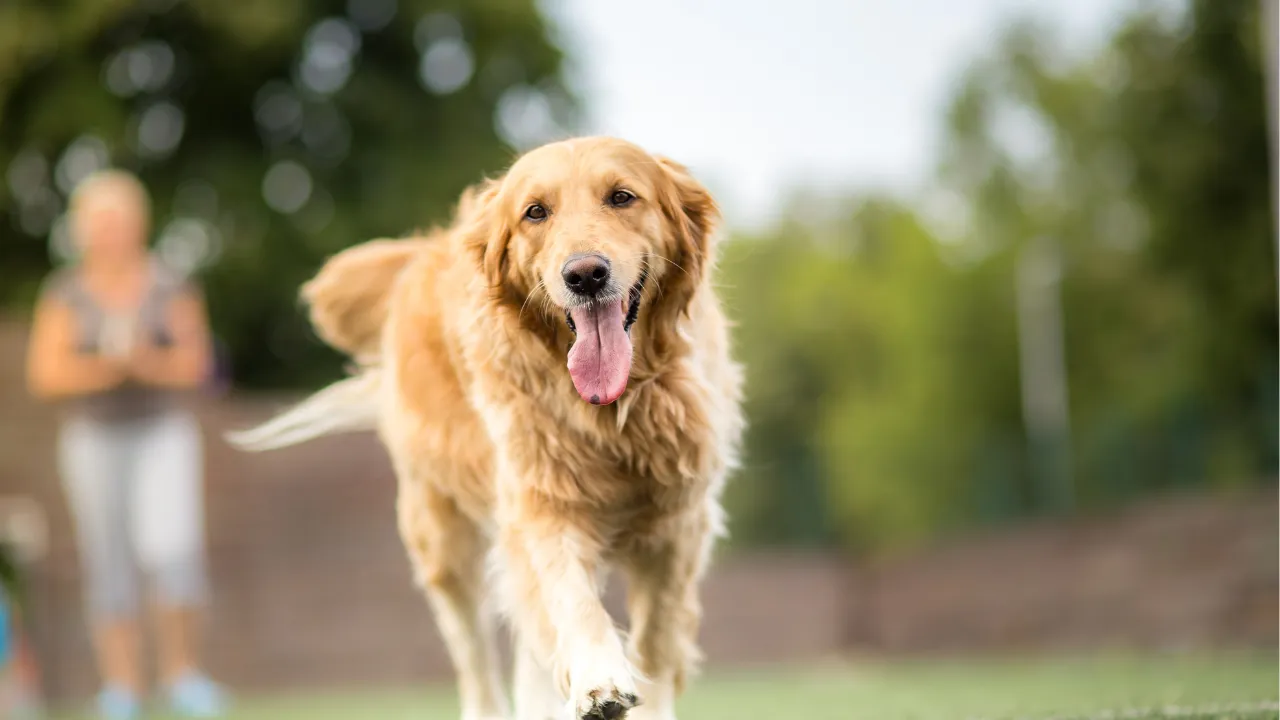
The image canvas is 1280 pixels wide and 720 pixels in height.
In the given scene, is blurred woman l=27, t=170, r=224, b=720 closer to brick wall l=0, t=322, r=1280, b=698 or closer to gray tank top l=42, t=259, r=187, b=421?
gray tank top l=42, t=259, r=187, b=421

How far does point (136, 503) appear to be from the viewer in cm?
771

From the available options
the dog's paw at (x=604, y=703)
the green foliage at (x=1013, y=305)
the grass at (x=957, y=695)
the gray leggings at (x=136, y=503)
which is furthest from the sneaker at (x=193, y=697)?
the dog's paw at (x=604, y=703)

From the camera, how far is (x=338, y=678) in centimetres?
1329

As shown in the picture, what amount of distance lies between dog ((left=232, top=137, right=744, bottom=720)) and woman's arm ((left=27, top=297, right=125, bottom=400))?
356 centimetres

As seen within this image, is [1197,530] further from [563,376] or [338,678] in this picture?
[563,376]

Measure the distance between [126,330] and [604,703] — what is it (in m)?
4.93

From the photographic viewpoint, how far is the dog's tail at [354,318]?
18.4ft

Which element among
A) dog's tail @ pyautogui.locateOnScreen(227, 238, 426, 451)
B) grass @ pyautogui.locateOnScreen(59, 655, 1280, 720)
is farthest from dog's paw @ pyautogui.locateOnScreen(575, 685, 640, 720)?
dog's tail @ pyautogui.locateOnScreen(227, 238, 426, 451)

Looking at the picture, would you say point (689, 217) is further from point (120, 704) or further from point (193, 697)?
point (120, 704)

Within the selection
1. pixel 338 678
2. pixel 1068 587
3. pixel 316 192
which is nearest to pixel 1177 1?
pixel 1068 587

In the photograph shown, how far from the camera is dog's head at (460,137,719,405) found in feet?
12.4

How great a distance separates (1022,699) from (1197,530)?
779cm

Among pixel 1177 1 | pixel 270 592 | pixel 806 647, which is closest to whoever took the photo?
pixel 270 592

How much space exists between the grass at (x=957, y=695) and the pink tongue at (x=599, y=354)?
6.17 feet
